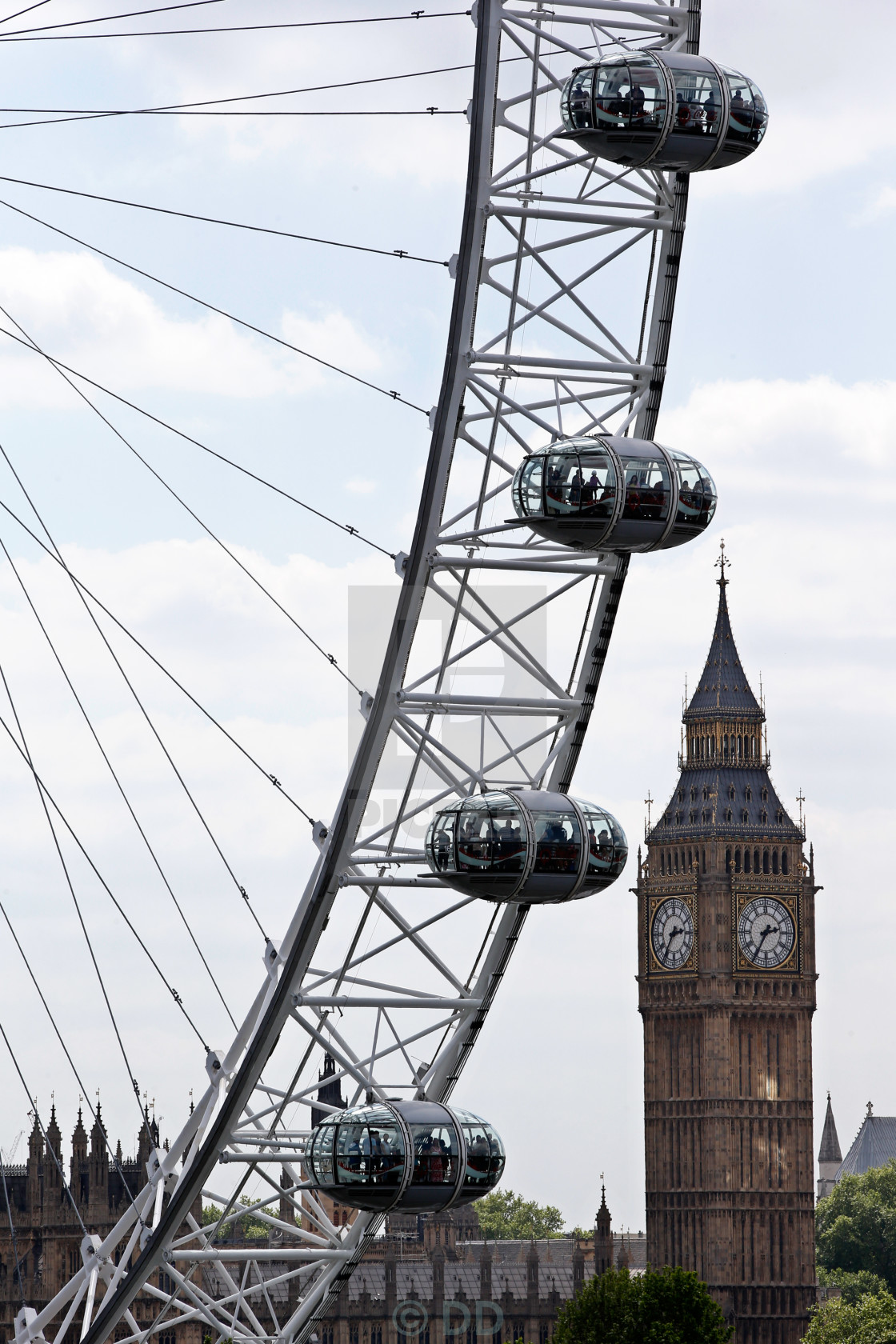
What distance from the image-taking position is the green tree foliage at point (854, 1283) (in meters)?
148

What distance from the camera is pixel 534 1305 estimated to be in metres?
129

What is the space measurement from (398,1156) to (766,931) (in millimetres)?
109051

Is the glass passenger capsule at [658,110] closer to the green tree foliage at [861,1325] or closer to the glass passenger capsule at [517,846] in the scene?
the glass passenger capsule at [517,846]

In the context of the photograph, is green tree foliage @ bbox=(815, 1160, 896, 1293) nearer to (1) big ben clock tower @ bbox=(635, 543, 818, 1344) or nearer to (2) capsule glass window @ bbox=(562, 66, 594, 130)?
(1) big ben clock tower @ bbox=(635, 543, 818, 1344)

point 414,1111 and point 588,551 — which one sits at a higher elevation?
point 588,551

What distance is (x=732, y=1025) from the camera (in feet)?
467

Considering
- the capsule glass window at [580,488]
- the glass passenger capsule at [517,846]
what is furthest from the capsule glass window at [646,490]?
the glass passenger capsule at [517,846]

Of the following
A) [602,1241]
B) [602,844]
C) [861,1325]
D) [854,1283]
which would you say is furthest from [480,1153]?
[854,1283]

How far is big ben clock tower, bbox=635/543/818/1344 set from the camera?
462ft

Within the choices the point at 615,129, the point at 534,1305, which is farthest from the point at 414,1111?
the point at 534,1305

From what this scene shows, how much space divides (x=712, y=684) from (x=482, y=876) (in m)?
113

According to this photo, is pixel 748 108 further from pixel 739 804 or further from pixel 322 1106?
pixel 739 804

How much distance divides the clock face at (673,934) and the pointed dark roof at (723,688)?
402 inches

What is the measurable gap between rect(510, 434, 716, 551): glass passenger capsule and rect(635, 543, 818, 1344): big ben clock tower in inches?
4272
